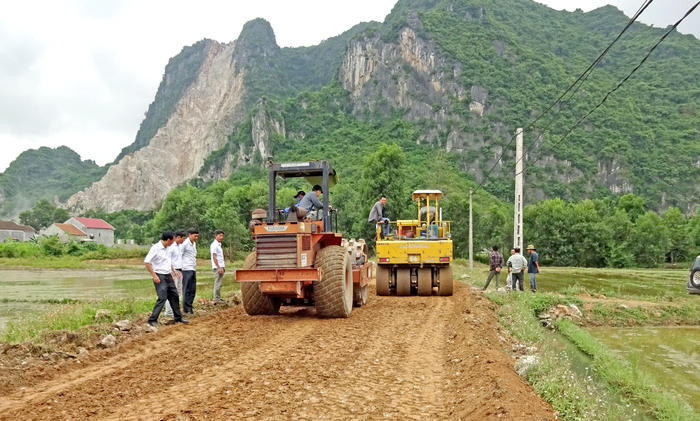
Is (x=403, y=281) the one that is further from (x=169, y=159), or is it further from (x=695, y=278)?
(x=169, y=159)

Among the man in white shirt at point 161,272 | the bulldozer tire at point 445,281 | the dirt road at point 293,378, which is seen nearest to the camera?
the dirt road at point 293,378

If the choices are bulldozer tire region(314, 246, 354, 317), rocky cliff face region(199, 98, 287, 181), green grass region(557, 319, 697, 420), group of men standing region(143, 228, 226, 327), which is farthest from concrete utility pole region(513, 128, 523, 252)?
rocky cliff face region(199, 98, 287, 181)

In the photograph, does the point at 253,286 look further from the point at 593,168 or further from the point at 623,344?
the point at 593,168

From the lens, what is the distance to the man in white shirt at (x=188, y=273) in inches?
432

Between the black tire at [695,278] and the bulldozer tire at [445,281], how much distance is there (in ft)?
20.3

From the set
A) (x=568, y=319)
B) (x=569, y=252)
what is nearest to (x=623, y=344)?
(x=568, y=319)

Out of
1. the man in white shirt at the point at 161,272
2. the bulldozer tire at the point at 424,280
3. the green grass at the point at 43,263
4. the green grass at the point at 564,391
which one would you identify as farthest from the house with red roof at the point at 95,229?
the green grass at the point at 564,391

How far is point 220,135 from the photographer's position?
178375 millimetres

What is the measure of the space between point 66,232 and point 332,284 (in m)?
96.3

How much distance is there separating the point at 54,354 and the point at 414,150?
402ft

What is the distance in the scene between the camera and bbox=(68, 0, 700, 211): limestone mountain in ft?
382

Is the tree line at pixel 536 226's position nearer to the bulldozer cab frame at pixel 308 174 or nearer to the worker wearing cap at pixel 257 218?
the bulldozer cab frame at pixel 308 174

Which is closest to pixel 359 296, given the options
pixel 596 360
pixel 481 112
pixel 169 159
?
pixel 596 360

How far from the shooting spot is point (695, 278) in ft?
44.5
